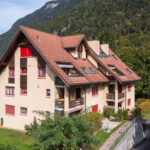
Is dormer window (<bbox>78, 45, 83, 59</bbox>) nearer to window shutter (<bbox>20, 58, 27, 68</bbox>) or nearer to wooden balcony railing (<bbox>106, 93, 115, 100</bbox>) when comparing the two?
wooden balcony railing (<bbox>106, 93, 115, 100</bbox>)

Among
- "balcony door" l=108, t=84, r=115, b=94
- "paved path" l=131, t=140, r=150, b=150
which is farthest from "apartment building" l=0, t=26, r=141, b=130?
"paved path" l=131, t=140, r=150, b=150

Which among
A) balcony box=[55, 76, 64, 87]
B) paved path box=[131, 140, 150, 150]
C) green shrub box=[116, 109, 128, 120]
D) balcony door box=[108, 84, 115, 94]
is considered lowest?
paved path box=[131, 140, 150, 150]

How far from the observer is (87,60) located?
29.0m

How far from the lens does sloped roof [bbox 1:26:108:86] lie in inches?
813

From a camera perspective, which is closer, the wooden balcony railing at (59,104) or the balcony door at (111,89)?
the wooden balcony railing at (59,104)

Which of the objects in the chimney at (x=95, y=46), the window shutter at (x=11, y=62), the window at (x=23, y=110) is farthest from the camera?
the chimney at (x=95, y=46)

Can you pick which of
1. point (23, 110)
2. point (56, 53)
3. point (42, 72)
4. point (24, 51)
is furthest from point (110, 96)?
point (24, 51)

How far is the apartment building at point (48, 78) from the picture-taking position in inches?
850

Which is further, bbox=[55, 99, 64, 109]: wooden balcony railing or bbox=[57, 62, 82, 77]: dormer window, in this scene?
bbox=[57, 62, 82, 77]: dormer window

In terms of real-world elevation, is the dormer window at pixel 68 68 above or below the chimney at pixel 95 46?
below

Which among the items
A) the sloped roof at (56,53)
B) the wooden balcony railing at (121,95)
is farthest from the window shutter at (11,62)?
the wooden balcony railing at (121,95)

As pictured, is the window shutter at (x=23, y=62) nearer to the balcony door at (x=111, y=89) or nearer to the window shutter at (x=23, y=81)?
the window shutter at (x=23, y=81)

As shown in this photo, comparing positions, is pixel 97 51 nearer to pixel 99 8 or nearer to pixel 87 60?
pixel 87 60

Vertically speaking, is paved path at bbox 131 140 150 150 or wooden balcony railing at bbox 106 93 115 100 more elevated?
wooden balcony railing at bbox 106 93 115 100
